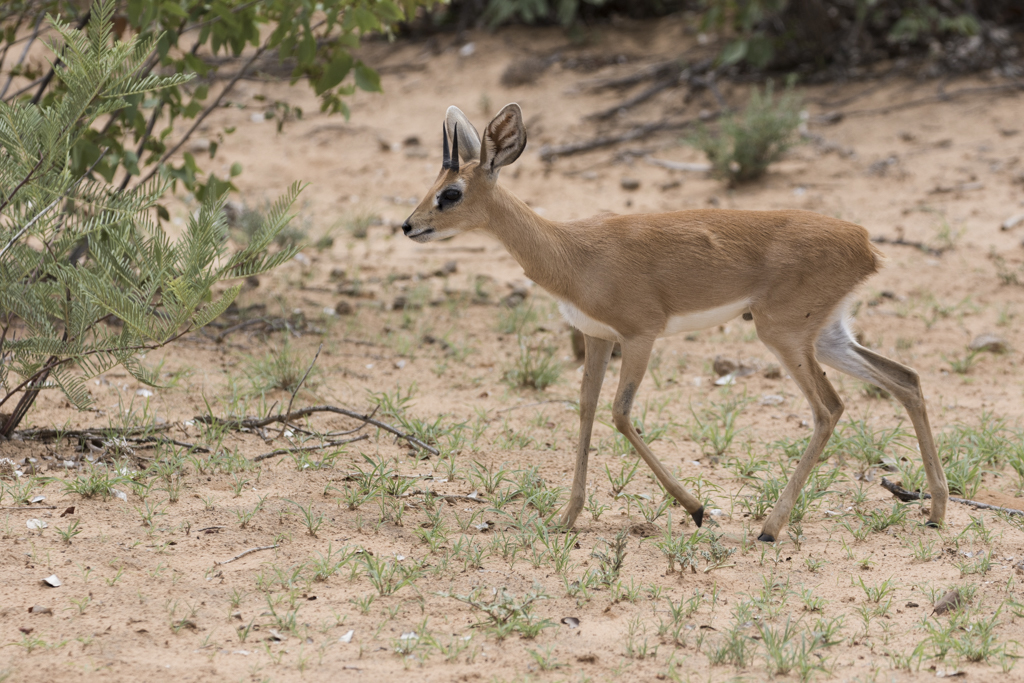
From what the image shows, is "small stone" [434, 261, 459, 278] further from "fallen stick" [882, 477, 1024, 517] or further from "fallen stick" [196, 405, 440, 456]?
"fallen stick" [882, 477, 1024, 517]

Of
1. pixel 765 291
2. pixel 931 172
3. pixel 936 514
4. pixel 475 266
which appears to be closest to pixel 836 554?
pixel 936 514

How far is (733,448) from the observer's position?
5.46m

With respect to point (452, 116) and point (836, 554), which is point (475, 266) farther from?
point (836, 554)

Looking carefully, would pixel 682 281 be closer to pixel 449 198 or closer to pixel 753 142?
pixel 449 198

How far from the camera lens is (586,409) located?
4.65m

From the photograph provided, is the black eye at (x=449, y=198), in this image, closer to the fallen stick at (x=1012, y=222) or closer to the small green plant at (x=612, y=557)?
the small green plant at (x=612, y=557)

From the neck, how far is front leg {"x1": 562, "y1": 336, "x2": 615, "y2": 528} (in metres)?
0.35

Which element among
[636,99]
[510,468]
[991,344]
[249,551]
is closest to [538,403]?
[510,468]

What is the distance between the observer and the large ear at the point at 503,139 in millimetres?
4414

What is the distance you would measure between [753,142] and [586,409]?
241 inches

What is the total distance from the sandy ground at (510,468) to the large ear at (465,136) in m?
1.50

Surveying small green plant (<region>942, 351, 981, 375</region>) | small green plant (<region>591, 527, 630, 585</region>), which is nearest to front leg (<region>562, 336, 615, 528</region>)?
small green plant (<region>591, 527, 630, 585</region>)

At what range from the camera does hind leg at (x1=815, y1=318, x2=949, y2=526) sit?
456 centimetres

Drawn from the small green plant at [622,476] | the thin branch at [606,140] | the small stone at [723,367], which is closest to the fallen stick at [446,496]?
the small green plant at [622,476]
